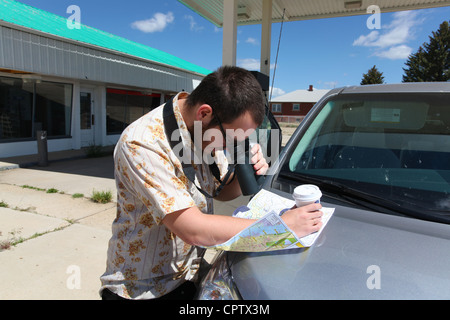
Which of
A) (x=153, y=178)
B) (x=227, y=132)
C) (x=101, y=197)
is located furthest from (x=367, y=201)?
(x=101, y=197)

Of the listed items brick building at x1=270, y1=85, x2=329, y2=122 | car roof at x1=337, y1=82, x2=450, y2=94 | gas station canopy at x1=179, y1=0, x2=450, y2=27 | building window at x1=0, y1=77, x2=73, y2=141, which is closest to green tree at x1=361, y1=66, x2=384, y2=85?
brick building at x1=270, y1=85, x2=329, y2=122

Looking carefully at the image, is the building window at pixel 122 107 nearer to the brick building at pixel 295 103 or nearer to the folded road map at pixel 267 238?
the folded road map at pixel 267 238

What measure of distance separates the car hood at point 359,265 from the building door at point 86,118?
38.3 feet

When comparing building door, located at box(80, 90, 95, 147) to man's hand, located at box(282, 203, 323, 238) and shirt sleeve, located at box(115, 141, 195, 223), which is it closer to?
shirt sleeve, located at box(115, 141, 195, 223)

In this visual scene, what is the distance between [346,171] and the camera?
1761 millimetres

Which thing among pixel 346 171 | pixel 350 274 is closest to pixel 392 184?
pixel 346 171

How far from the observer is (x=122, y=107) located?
13.3 meters

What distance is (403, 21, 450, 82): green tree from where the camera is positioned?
1574 inches

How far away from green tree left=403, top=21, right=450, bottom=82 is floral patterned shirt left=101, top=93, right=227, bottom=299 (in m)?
45.8

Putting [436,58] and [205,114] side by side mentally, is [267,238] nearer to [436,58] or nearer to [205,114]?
[205,114]

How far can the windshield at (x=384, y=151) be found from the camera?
1506 mm

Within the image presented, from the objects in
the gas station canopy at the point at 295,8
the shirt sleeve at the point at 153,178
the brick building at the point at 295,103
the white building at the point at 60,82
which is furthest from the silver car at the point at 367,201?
the brick building at the point at 295,103

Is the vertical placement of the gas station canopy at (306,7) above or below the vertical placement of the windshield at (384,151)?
above
